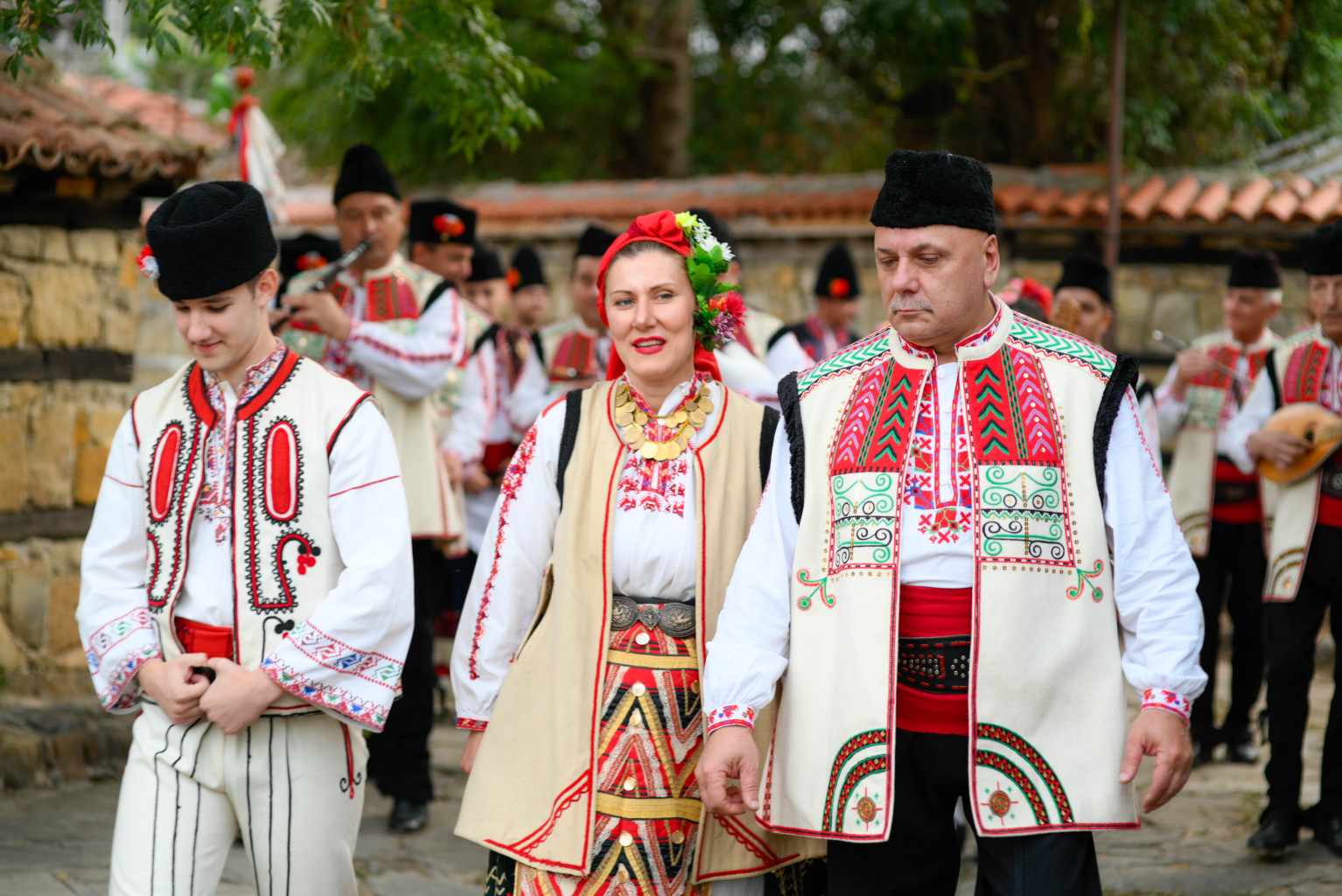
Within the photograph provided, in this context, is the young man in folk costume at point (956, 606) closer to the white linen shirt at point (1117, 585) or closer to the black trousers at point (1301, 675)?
the white linen shirt at point (1117, 585)

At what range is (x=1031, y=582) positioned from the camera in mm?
2525

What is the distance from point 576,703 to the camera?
9.49ft

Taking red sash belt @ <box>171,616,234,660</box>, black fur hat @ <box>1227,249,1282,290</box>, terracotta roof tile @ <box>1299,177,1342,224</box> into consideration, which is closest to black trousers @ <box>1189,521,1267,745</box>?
black fur hat @ <box>1227,249,1282,290</box>

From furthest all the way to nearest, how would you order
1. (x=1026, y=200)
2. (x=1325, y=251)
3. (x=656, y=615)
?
(x=1026, y=200), (x=1325, y=251), (x=656, y=615)

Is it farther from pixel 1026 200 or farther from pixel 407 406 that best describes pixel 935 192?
pixel 1026 200

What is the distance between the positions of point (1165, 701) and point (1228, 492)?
4.29 metres

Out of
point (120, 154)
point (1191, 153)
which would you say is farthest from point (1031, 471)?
point (1191, 153)

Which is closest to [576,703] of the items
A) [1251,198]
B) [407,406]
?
[407,406]

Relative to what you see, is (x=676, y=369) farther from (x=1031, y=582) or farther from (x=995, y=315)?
(x=1031, y=582)

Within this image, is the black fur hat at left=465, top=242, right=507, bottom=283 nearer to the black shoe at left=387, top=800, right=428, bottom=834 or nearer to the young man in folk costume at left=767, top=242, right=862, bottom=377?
the young man in folk costume at left=767, top=242, right=862, bottom=377

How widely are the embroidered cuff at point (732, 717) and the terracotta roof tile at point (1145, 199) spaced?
8047mm

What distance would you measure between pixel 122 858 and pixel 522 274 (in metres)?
6.04

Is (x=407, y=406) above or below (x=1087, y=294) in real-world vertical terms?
below

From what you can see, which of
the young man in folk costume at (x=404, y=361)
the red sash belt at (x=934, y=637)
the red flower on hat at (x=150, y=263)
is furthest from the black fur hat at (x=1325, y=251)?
the red flower on hat at (x=150, y=263)
